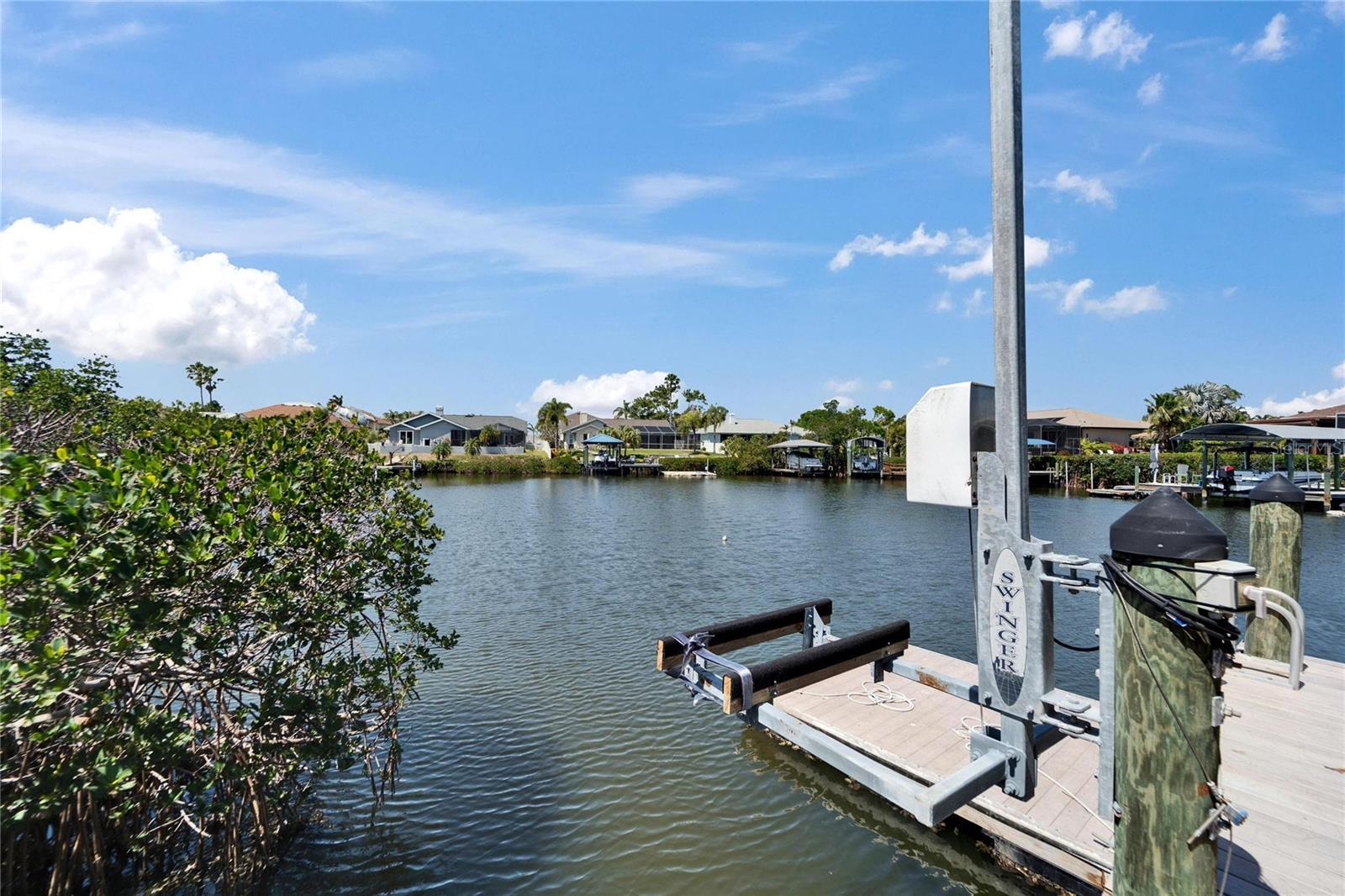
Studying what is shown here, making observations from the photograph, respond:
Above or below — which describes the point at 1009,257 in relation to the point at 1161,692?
above

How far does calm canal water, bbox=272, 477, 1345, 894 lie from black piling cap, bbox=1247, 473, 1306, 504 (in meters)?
3.25

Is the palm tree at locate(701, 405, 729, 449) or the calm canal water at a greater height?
the palm tree at locate(701, 405, 729, 449)

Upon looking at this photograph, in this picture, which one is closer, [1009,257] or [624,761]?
[1009,257]

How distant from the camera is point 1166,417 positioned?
4934 cm

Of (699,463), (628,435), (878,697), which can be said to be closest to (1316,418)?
(699,463)

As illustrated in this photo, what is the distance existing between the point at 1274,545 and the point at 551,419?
8430cm

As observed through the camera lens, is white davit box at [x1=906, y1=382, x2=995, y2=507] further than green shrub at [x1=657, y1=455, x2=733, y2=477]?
No

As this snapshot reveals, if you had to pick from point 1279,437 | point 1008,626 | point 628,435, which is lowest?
point 1008,626

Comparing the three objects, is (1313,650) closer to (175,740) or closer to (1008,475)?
(1008,475)

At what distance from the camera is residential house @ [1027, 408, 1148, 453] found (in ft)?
211

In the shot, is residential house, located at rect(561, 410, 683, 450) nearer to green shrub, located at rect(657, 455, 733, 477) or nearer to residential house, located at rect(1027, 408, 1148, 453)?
green shrub, located at rect(657, 455, 733, 477)

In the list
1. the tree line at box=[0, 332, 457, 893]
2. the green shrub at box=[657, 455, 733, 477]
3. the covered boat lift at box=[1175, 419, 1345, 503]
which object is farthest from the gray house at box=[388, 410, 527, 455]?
the tree line at box=[0, 332, 457, 893]

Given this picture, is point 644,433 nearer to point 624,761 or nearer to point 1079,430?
point 1079,430

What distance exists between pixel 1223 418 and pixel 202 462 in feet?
248
